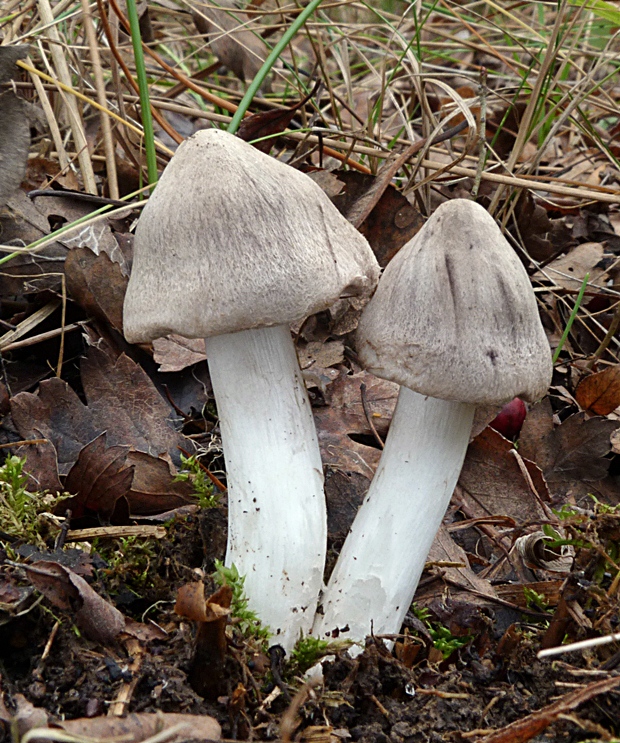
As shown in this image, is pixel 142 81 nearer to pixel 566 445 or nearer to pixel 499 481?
pixel 499 481

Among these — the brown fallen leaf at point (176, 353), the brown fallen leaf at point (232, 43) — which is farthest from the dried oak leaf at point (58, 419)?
the brown fallen leaf at point (232, 43)

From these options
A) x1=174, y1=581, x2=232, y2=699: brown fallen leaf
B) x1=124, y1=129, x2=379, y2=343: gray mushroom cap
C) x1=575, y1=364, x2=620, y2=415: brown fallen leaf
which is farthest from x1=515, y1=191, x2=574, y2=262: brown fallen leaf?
x1=174, y1=581, x2=232, y2=699: brown fallen leaf

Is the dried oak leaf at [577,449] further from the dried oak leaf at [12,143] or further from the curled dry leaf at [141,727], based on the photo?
the dried oak leaf at [12,143]

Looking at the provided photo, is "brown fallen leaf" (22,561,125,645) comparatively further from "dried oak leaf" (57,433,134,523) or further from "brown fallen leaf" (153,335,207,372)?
"brown fallen leaf" (153,335,207,372)

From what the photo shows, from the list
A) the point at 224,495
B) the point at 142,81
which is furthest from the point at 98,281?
the point at 224,495

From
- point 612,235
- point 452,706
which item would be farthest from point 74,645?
point 612,235

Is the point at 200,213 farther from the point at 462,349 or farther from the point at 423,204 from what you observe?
the point at 423,204

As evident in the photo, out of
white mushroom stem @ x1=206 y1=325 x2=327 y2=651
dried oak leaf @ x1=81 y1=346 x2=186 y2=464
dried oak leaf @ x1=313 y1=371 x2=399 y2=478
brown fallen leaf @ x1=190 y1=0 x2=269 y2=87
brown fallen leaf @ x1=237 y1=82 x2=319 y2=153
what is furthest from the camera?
brown fallen leaf @ x1=190 y1=0 x2=269 y2=87

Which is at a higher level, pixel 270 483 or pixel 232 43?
pixel 232 43
